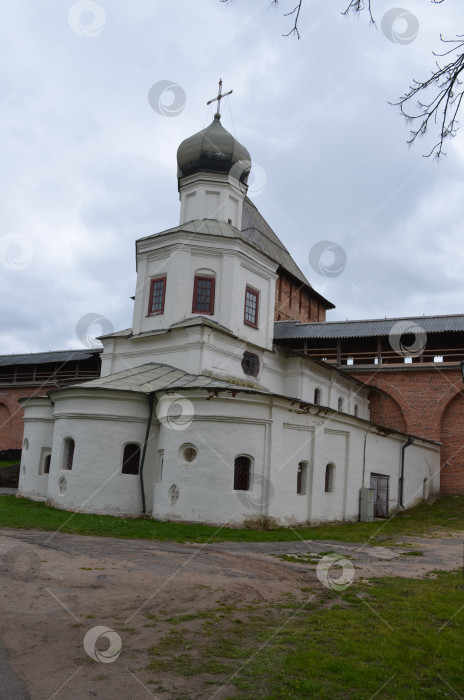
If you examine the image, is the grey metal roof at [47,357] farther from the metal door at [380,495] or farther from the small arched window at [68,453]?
the metal door at [380,495]

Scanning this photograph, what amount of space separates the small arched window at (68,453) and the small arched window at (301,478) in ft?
21.8

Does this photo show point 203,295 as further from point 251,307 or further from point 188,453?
point 188,453

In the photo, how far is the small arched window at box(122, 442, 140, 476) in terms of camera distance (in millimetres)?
16734

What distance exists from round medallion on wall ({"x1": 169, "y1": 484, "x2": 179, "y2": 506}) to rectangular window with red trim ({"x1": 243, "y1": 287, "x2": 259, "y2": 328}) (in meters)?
7.59

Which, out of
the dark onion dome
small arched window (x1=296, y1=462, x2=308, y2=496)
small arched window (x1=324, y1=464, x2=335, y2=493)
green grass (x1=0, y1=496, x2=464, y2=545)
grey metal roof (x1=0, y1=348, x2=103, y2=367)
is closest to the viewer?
green grass (x1=0, y1=496, x2=464, y2=545)

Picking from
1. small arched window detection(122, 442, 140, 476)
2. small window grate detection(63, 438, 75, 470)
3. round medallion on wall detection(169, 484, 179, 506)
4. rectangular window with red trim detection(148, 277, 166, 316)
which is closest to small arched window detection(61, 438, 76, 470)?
small window grate detection(63, 438, 75, 470)

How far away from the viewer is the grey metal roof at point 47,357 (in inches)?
1383

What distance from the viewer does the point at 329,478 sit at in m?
18.5

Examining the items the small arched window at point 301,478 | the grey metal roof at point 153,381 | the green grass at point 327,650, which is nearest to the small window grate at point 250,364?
the grey metal roof at point 153,381

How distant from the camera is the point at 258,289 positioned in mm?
21734

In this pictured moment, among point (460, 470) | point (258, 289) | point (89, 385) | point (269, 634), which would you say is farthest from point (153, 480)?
point (460, 470)

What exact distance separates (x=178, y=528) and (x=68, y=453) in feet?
16.7

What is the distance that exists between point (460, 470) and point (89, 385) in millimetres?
18027

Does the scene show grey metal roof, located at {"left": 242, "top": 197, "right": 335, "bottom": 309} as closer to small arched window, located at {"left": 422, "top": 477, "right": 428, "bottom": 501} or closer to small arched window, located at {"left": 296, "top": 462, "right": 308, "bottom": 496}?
small arched window, located at {"left": 422, "top": 477, "right": 428, "bottom": 501}
